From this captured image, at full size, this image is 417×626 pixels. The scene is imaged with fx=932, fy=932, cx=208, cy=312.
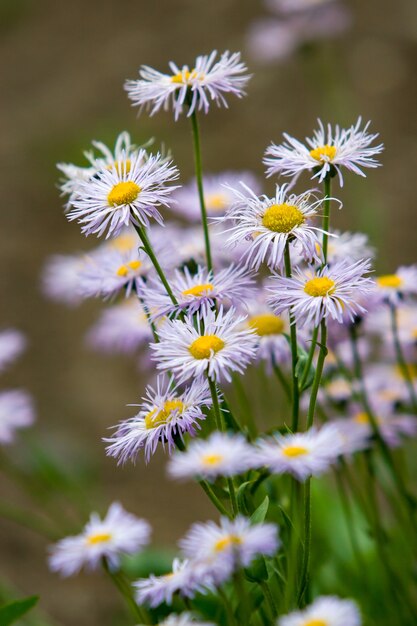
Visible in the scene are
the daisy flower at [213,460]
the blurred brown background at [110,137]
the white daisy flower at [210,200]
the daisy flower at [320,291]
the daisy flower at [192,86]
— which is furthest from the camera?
the blurred brown background at [110,137]

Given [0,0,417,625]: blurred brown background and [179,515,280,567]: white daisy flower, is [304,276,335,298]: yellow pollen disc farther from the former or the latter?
[0,0,417,625]: blurred brown background

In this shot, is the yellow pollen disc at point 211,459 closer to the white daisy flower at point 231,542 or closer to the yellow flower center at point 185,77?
the white daisy flower at point 231,542

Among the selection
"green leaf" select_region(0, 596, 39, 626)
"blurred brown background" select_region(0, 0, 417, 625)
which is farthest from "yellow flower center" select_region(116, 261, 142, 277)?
"blurred brown background" select_region(0, 0, 417, 625)

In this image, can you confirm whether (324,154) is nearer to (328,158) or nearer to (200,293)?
(328,158)

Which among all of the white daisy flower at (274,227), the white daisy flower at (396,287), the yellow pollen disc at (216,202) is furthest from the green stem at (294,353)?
the yellow pollen disc at (216,202)

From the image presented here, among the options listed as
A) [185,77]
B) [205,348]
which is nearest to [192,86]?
[185,77]

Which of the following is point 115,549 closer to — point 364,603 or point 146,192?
point 146,192
